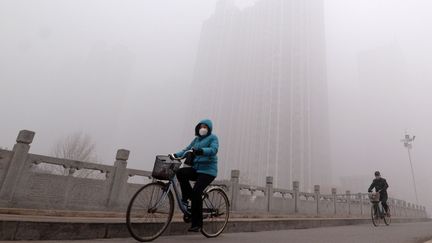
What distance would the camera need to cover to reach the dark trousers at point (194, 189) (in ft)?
15.2

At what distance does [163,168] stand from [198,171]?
740mm

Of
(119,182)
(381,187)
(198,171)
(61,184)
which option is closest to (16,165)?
(61,184)

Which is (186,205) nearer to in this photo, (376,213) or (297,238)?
(297,238)

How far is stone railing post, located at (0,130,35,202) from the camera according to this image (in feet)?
29.1

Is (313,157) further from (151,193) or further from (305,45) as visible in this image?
(151,193)

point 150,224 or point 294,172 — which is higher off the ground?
point 294,172

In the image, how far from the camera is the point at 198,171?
15.6ft

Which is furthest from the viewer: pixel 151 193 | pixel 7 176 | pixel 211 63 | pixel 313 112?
pixel 211 63

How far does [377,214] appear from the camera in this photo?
10.6 metres

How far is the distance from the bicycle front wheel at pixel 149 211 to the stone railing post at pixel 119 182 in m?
7.20

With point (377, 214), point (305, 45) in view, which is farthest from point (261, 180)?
point (377, 214)

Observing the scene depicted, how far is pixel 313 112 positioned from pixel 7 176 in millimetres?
95452

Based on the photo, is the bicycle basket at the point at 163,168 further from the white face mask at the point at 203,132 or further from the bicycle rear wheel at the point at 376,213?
the bicycle rear wheel at the point at 376,213

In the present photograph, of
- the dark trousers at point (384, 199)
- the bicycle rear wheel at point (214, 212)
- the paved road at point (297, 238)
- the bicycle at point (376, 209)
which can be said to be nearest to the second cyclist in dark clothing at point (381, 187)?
the dark trousers at point (384, 199)
